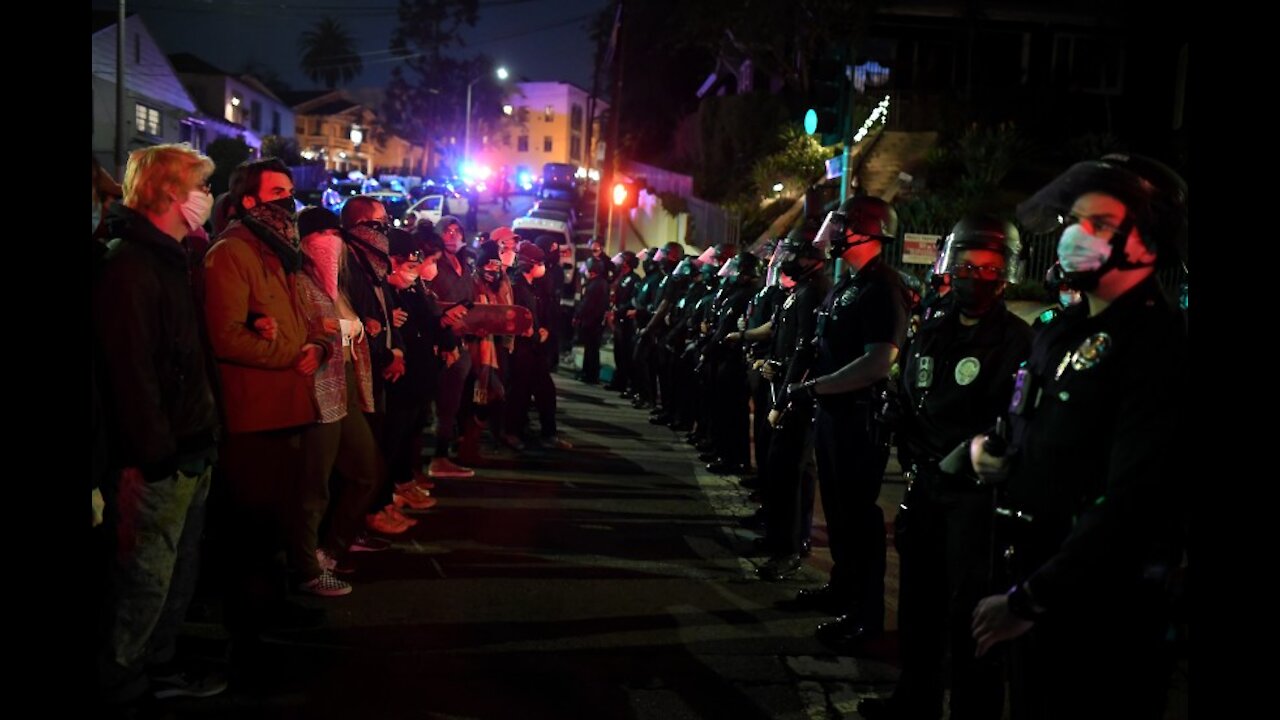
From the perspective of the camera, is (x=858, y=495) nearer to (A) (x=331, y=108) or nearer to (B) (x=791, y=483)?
(B) (x=791, y=483)

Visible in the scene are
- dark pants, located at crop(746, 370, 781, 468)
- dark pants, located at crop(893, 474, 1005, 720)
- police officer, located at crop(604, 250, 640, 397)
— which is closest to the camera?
dark pants, located at crop(893, 474, 1005, 720)

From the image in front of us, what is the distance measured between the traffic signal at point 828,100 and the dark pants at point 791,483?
4174 millimetres

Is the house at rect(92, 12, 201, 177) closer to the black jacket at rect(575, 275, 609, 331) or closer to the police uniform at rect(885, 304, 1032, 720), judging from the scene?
the black jacket at rect(575, 275, 609, 331)

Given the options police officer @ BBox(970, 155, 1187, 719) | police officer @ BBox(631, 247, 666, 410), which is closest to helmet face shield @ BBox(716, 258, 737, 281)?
police officer @ BBox(631, 247, 666, 410)

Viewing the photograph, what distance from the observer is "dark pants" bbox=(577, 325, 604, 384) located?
59.2 ft

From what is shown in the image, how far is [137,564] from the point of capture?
4.44 metres

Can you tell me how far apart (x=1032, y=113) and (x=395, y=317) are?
25.6 meters

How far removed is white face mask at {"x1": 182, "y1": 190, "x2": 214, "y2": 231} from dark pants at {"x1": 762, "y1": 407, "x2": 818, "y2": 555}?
3.84m

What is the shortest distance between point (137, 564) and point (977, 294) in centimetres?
358

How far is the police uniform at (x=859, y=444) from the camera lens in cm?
582

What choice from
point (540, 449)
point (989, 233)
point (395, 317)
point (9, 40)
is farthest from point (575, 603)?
point (540, 449)

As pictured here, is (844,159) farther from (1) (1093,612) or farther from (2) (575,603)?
(1) (1093,612)

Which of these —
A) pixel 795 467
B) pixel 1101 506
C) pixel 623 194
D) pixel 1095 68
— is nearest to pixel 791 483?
pixel 795 467

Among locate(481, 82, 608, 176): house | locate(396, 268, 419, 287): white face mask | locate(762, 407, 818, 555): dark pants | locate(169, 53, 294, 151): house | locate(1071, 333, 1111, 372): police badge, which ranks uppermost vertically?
locate(481, 82, 608, 176): house
